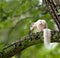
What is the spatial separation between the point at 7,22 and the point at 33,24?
93 cm

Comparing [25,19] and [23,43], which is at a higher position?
[25,19]

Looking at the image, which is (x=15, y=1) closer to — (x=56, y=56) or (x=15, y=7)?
(x=15, y=7)

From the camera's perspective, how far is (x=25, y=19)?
10.6ft

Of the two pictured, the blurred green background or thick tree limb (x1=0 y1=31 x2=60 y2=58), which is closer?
thick tree limb (x1=0 y1=31 x2=60 y2=58)

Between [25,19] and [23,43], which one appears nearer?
[23,43]

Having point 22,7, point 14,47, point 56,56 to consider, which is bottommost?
point 56,56

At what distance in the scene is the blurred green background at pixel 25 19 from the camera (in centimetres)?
313

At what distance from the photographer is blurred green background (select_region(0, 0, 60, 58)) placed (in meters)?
3.13

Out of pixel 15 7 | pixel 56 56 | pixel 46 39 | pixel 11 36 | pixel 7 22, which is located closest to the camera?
pixel 46 39

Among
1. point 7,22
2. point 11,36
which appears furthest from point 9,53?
point 7,22

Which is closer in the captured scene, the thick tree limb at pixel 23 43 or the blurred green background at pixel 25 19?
the thick tree limb at pixel 23 43

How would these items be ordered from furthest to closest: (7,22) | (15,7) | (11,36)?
(7,22)
(15,7)
(11,36)

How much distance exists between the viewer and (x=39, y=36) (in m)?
2.34

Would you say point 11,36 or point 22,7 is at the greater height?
point 22,7
